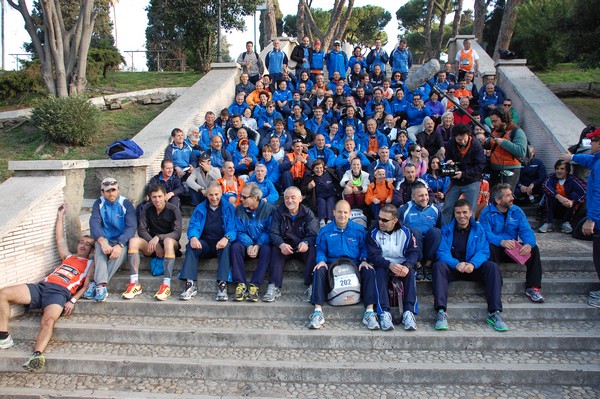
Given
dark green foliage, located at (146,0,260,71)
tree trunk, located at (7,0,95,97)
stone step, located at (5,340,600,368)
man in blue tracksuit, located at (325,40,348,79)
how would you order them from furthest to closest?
dark green foliage, located at (146,0,260,71)
man in blue tracksuit, located at (325,40,348,79)
tree trunk, located at (7,0,95,97)
stone step, located at (5,340,600,368)

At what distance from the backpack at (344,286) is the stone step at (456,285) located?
0.55 metres

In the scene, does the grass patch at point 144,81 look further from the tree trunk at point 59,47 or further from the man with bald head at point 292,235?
the man with bald head at point 292,235

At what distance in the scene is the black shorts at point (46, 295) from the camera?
4949 mm

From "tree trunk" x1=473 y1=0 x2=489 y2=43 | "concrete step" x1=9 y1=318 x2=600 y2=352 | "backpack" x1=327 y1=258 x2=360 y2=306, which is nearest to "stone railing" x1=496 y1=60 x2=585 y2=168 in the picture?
"concrete step" x1=9 y1=318 x2=600 y2=352

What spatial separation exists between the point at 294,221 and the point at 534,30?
16.1 m

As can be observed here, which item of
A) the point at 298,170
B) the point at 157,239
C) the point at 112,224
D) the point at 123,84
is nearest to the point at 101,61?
the point at 123,84

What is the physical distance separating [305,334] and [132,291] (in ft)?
7.15

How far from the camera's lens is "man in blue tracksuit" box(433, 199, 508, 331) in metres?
4.68

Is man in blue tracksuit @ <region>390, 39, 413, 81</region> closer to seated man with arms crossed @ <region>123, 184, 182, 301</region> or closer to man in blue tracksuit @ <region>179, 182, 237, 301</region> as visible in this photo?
man in blue tracksuit @ <region>179, 182, 237, 301</region>

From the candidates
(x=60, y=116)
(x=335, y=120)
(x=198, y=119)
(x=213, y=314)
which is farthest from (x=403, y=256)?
(x=60, y=116)

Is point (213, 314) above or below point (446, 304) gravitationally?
below

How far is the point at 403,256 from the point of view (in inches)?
200

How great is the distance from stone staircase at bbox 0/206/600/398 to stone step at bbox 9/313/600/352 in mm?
11

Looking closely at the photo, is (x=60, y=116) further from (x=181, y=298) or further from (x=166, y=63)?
(x=166, y=63)
